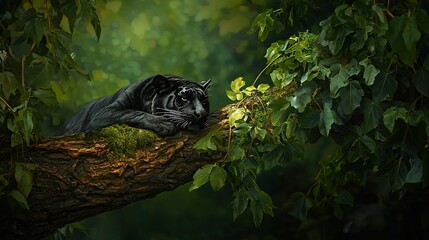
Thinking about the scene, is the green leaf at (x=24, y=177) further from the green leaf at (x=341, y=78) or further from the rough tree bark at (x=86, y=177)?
the green leaf at (x=341, y=78)

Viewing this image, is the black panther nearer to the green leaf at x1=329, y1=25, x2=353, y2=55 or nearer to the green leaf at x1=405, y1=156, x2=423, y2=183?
the green leaf at x1=329, y1=25, x2=353, y2=55

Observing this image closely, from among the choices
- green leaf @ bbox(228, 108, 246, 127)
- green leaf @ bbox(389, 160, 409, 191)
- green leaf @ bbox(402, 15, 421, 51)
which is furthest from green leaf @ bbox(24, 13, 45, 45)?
green leaf @ bbox(389, 160, 409, 191)

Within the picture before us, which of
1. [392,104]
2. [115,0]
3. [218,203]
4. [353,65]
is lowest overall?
[218,203]

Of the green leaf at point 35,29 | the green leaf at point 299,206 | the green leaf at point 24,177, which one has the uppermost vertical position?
the green leaf at point 35,29

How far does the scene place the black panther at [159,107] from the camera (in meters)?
2.02

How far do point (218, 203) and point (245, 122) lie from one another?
1.07m

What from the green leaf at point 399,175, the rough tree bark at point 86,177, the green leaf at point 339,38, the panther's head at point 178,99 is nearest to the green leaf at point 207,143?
the rough tree bark at point 86,177

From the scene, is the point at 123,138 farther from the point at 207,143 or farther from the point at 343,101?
the point at 343,101

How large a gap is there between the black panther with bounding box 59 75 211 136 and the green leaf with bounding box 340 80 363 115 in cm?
52

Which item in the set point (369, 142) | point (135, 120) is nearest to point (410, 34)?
point (369, 142)

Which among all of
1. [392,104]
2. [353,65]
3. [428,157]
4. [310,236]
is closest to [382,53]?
[353,65]

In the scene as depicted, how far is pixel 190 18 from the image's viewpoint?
9.62ft

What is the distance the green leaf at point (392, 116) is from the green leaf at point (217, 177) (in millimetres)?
519

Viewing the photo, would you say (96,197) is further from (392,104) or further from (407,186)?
(407,186)
